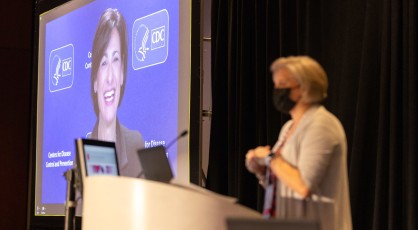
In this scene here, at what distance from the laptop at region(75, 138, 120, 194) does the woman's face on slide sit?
55.8 inches

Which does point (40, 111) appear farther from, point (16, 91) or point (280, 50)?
point (280, 50)

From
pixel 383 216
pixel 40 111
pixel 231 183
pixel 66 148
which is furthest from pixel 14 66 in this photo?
pixel 383 216

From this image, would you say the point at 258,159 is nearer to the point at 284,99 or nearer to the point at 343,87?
the point at 284,99

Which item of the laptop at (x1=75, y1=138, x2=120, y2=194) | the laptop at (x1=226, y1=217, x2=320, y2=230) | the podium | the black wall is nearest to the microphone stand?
the laptop at (x1=75, y1=138, x2=120, y2=194)

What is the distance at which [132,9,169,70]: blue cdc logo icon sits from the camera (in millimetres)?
4215

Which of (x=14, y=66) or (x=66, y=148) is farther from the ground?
(x=14, y=66)

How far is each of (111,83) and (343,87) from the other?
1657mm

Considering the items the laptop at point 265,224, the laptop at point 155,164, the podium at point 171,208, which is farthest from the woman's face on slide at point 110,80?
the laptop at point 265,224

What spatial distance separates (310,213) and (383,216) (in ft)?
4.62

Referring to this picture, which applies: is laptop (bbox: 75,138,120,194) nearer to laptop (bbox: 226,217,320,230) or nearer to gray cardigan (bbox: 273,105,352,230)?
gray cardigan (bbox: 273,105,352,230)

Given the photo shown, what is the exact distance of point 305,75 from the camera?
2.04 m

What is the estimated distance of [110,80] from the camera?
4.62 meters

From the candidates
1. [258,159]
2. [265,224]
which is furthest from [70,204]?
[265,224]

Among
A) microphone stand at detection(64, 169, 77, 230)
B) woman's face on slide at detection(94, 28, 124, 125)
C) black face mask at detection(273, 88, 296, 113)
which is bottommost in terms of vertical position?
microphone stand at detection(64, 169, 77, 230)
